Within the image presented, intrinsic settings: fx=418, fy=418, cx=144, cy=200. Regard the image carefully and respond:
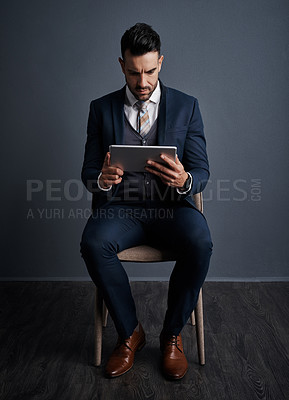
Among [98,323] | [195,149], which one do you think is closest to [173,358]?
[98,323]

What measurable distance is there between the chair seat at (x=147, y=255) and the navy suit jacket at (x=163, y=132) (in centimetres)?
27

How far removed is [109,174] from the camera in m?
1.75

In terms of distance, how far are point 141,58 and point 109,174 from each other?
1.72 ft

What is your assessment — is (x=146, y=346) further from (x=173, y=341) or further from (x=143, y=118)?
(x=143, y=118)

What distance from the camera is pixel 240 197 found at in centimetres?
269

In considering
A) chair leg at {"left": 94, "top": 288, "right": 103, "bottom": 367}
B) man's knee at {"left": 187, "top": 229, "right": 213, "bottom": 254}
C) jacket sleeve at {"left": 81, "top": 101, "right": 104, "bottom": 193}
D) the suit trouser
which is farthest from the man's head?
chair leg at {"left": 94, "top": 288, "right": 103, "bottom": 367}

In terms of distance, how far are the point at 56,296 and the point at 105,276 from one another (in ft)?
3.07

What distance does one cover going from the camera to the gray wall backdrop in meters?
2.51

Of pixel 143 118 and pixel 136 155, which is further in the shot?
pixel 143 118

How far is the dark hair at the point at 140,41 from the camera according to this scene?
1.78 m

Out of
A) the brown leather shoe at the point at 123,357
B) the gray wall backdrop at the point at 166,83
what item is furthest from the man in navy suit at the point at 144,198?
the gray wall backdrop at the point at 166,83

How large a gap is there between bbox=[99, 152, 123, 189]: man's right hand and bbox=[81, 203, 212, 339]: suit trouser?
17 cm

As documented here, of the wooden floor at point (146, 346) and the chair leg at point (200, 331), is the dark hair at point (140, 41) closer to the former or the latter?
the chair leg at point (200, 331)

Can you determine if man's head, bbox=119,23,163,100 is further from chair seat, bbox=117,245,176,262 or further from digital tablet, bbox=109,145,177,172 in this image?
chair seat, bbox=117,245,176,262
